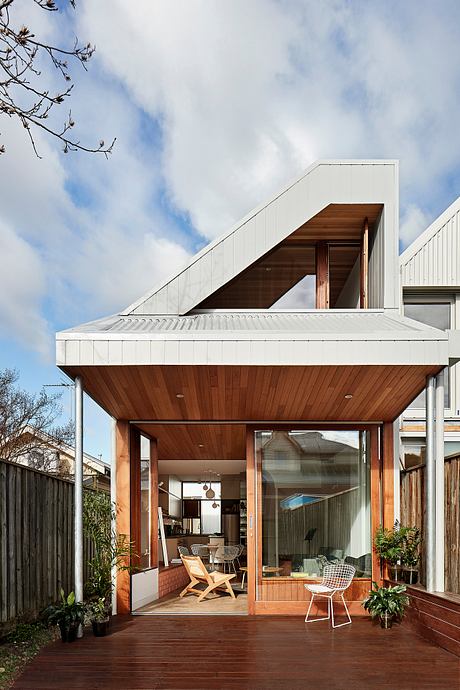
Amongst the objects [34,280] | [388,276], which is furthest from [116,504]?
[34,280]

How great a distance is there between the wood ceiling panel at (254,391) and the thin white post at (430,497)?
0.20 metres

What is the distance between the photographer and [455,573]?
6902mm

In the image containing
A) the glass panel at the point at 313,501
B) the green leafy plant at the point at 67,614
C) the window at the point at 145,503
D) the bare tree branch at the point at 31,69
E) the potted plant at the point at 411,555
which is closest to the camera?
the bare tree branch at the point at 31,69

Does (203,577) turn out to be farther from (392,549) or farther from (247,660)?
(247,660)

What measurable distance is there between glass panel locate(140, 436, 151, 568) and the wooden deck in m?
1.84

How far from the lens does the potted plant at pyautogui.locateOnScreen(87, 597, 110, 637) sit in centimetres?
691

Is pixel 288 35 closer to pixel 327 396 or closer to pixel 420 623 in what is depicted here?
pixel 327 396

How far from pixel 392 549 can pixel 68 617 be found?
12.7 feet

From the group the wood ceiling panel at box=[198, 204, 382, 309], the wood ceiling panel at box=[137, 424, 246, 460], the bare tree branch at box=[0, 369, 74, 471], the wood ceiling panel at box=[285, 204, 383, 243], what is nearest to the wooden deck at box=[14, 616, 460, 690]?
the wood ceiling panel at box=[137, 424, 246, 460]

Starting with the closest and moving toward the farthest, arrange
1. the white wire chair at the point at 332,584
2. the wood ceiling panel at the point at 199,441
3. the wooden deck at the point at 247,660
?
the wooden deck at the point at 247,660
the white wire chair at the point at 332,584
the wood ceiling panel at the point at 199,441

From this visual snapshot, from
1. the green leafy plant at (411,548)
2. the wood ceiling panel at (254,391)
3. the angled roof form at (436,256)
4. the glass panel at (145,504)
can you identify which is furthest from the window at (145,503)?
the angled roof form at (436,256)

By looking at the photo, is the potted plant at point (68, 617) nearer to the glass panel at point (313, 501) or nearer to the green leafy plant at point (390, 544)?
the glass panel at point (313, 501)

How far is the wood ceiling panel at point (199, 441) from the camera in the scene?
973cm

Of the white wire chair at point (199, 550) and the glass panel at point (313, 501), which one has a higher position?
the glass panel at point (313, 501)
